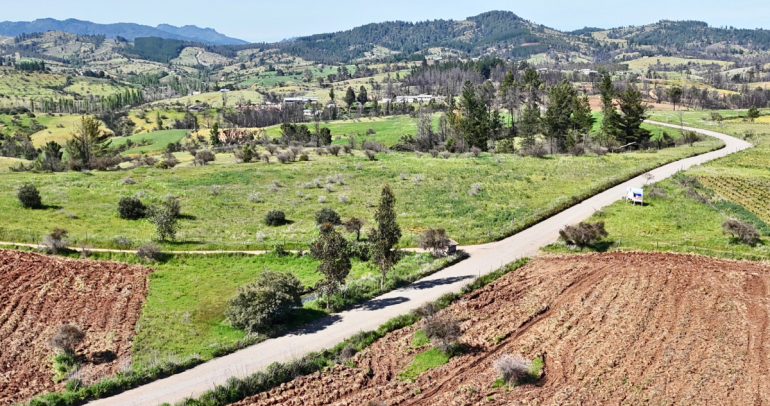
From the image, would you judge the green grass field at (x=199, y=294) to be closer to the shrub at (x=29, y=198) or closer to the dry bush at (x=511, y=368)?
the dry bush at (x=511, y=368)

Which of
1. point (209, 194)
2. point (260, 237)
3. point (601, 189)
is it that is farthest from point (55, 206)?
point (601, 189)

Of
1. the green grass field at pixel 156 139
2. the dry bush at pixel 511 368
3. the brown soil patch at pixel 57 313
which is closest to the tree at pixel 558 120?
the brown soil patch at pixel 57 313

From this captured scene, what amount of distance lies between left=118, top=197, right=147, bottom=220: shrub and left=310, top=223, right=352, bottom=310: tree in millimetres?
23336

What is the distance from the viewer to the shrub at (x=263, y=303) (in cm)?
2533

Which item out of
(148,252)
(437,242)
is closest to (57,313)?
(148,252)

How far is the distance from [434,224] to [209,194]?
970 inches

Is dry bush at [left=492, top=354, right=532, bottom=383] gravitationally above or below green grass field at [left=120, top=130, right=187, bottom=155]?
below

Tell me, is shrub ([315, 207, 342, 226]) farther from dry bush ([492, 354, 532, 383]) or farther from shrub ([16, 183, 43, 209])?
dry bush ([492, 354, 532, 383])

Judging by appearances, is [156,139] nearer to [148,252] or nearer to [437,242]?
→ [148,252]

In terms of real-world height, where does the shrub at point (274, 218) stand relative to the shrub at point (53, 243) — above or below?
below

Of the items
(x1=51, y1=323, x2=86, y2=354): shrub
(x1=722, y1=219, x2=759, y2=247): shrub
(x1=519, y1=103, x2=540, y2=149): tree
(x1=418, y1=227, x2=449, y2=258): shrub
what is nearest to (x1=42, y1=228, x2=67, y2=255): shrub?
(x1=51, y1=323, x2=86, y2=354): shrub

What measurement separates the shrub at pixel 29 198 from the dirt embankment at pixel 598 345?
36.7 meters

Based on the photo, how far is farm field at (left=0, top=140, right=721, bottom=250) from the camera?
41125mm

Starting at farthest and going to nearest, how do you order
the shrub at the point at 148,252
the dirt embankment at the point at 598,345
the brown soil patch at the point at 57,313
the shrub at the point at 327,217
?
1. the shrub at the point at 327,217
2. the shrub at the point at 148,252
3. the brown soil patch at the point at 57,313
4. the dirt embankment at the point at 598,345
